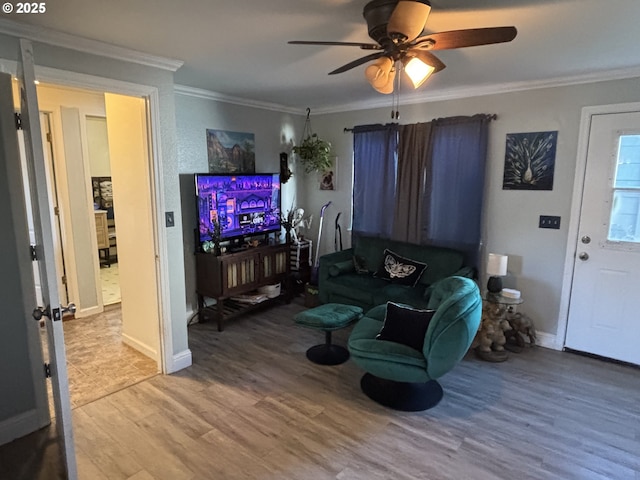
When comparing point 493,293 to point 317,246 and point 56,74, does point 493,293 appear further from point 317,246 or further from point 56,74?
point 56,74

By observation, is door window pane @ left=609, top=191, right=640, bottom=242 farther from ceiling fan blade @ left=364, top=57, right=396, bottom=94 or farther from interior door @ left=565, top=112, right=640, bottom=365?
ceiling fan blade @ left=364, top=57, right=396, bottom=94

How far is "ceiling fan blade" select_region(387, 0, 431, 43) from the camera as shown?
1.56 metres

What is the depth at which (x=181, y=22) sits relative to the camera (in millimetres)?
2018

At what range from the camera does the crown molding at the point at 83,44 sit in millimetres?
2051

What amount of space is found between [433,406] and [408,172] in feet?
7.71

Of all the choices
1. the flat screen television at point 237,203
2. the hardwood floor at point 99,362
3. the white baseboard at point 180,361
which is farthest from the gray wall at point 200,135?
the white baseboard at point 180,361

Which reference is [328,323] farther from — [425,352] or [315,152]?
[315,152]

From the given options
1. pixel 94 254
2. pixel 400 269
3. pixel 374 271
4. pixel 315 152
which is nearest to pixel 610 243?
pixel 400 269

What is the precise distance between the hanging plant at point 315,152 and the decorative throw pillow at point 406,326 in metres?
2.45

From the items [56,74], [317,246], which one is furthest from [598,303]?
[56,74]

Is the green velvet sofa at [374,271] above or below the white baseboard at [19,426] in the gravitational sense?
above

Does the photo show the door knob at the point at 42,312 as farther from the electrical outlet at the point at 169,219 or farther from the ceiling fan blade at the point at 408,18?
the ceiling fan blade at the point at 408,18

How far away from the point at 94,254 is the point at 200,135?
1.81m

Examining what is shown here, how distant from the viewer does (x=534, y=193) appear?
11.4 ft
